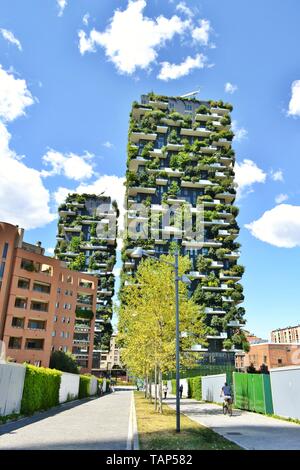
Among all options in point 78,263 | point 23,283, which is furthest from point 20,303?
point 78,263

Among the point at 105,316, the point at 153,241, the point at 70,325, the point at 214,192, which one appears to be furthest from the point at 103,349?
the point at 214,192

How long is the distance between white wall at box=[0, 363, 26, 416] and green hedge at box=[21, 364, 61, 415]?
2.06ft

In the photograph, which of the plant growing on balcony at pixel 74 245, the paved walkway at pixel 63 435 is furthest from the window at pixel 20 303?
the plant growing on balcony at pixel 74 245

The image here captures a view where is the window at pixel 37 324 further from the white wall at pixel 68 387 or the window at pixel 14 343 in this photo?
the white wall at pixel 68 387

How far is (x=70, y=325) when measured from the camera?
67625 mm

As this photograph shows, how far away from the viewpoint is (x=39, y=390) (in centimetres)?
2272

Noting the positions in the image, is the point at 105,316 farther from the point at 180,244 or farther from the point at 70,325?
the point at 180,244

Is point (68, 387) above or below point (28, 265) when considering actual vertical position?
below

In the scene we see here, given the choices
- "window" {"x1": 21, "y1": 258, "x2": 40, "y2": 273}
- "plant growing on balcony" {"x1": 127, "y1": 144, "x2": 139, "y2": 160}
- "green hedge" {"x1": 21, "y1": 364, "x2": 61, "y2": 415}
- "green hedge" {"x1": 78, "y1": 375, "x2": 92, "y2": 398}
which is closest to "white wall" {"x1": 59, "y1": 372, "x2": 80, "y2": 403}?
"green hedge" {"x1": 78, "y1": 375, "x2": 92, "y2": 398}

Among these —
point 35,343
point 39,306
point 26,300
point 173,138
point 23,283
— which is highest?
point 173,138

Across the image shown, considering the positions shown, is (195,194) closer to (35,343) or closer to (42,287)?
(42,287)

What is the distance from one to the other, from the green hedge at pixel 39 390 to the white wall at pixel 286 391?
13.6 m

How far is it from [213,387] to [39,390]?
1643 centimetres

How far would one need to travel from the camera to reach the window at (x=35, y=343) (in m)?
53.1
